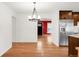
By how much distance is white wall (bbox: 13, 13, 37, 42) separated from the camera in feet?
30.8

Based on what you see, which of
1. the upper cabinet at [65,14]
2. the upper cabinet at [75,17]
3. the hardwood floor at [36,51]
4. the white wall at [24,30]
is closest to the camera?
the hardwood floor at [36,51]

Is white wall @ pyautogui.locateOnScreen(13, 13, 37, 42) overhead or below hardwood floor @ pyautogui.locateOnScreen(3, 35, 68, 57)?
overhead

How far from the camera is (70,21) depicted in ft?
25.1

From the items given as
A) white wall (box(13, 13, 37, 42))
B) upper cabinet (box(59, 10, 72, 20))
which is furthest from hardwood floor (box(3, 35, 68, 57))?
white wall (box(13, 13, 37, 42))

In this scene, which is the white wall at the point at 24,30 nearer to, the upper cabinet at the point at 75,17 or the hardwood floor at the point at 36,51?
the hardwood floor at the point at 36,51

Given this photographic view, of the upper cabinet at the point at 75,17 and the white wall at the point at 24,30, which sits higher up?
the upper cabinet at the point at 75,17

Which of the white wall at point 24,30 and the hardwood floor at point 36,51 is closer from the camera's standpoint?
the hardwood floor at point 36,51

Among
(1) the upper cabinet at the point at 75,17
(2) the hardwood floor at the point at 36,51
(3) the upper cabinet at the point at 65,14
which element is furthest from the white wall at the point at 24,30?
(1) the upper cabinet at the point at 75,17

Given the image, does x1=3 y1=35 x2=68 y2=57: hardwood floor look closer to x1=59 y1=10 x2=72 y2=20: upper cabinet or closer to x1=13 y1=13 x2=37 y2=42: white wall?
x1=59 y1=10 x2=72 y2=20: upper cabinet

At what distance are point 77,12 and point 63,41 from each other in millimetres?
1762

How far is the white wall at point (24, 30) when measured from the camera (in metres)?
9.38

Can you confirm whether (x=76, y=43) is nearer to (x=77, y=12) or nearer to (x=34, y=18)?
(x=34, y=18)

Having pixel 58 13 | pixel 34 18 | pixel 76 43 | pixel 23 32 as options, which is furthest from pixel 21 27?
pixel 76 43

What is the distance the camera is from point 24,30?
9438 millimetres
